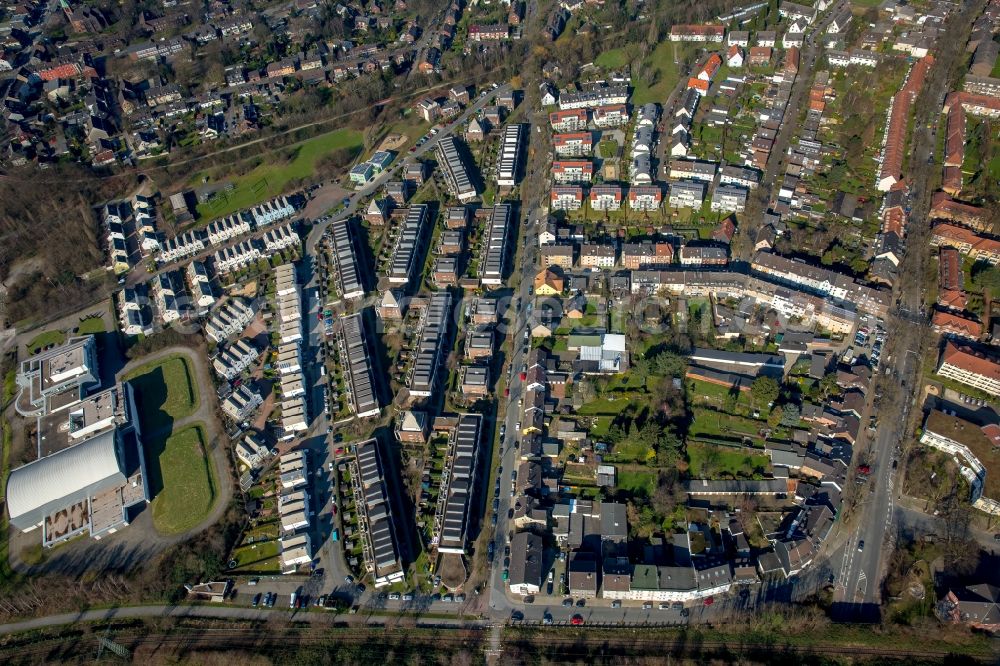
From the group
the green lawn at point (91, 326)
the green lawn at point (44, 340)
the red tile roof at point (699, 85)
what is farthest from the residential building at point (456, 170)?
the green lawn at point (44, 340)

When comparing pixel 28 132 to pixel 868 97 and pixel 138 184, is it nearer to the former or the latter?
pixel 138 184

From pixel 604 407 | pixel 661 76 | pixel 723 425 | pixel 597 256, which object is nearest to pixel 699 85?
pixel 661 76

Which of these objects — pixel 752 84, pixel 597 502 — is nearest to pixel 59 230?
pixel 597 502

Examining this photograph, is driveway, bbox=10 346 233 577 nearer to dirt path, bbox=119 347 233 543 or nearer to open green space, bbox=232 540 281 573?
dirt path, bbox=119 347 233 543

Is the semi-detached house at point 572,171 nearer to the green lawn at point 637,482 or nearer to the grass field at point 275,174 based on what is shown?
the grass field at point 275,174

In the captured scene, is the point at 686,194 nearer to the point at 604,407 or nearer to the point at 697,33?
the point at 604,407

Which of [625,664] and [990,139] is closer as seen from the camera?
[625,664]

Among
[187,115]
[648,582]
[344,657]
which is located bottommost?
[344,657]

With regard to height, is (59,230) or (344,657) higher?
(59,230)
